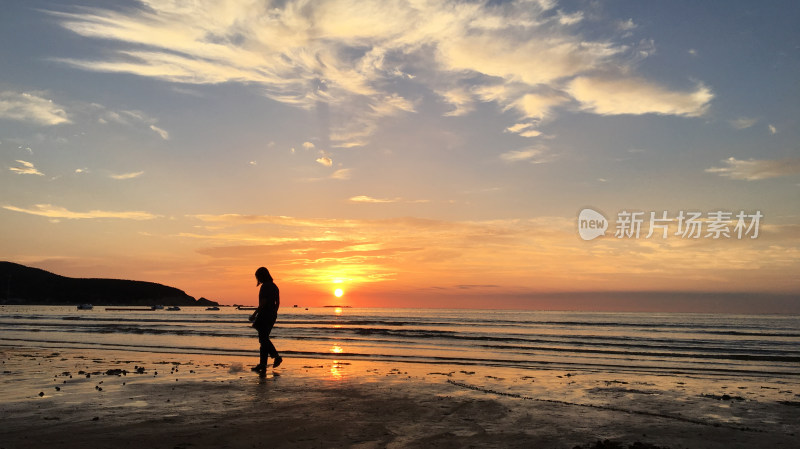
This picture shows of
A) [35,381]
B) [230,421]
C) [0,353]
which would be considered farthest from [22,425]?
[0,353]

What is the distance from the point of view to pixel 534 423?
27.3ft

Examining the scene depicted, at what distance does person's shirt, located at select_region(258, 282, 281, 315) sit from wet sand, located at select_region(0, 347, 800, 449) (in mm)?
1743

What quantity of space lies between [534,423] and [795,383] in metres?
11.8

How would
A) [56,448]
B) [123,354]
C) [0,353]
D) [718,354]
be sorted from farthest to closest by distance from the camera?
[718,354], [123,354], [0,353], [56,448]

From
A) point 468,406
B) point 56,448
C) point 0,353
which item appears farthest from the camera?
point 0,353

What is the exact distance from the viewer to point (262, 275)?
14.0m

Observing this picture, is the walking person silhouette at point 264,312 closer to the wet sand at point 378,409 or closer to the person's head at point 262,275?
the person's head at point 262,275

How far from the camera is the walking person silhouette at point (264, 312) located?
13.7 meters

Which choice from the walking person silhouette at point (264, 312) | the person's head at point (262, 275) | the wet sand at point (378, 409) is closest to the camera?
the wet sand at point (378, 409)

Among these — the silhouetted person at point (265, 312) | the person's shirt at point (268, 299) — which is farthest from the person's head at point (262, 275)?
the person's shirt at point (268, 299)

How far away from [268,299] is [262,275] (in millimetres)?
670

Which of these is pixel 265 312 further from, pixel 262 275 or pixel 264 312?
pixel 262 275

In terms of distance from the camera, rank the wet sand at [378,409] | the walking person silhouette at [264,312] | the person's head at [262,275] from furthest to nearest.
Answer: the person's head at [262,275] < the walking person silhouette at [264,312] < the wet sand at [378,409]

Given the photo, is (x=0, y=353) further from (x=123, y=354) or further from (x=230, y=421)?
(x=230, y=421)
